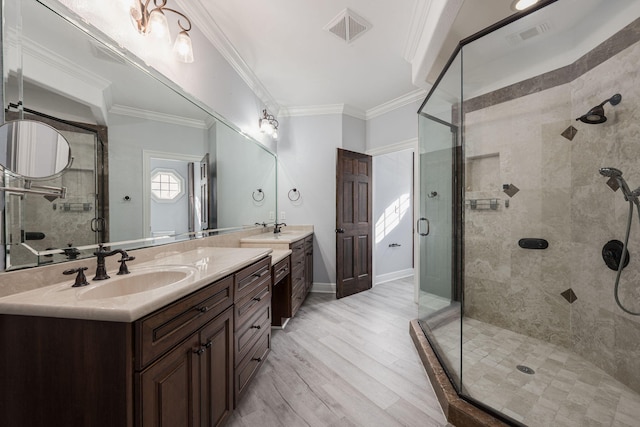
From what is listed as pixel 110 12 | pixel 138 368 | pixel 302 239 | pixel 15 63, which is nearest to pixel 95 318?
pixel 138 368

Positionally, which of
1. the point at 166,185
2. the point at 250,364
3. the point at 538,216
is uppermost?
the point at 166,185

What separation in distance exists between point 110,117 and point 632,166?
2.97 metres

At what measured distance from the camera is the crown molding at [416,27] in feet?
6.13

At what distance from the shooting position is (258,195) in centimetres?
312

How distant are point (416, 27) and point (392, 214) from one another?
2757 millimetres

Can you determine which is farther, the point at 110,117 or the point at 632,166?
the point at 632,166

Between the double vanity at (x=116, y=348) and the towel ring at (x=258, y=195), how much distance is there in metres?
1.80

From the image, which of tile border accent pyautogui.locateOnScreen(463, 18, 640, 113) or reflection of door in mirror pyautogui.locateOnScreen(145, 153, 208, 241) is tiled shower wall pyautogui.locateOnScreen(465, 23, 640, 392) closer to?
→ tile border accent pyautogui.locateOnScreen(463, 18, 640, 113)

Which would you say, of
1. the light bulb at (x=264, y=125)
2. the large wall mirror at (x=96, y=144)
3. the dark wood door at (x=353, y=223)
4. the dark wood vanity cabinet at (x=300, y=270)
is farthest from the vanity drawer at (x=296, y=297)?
the light bulb at (x=264, y=125)

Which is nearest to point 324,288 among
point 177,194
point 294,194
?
point 294,194

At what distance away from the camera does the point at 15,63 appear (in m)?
0.85

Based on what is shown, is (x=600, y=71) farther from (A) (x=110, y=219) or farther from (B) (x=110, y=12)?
(A) (x=110, y=219)

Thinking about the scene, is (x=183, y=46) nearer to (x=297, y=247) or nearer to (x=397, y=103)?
(x=297, y=247)

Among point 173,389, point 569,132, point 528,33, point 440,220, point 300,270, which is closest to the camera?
point 173,389
